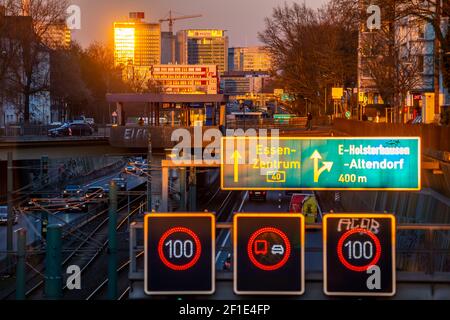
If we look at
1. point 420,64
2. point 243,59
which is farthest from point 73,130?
point 243,59

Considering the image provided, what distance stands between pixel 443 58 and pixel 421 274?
2482cm

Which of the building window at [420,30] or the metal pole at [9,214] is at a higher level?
the building window at [420,30]

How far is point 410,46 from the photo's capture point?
45.1 m

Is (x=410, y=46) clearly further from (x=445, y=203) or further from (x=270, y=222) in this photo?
(x=270, y=222)

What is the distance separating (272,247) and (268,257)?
97 millimetres

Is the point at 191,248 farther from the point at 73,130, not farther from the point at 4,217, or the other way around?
the point at 73,130

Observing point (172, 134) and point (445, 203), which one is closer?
point (445, 203)

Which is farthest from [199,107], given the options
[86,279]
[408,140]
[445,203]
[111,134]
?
[408,140]

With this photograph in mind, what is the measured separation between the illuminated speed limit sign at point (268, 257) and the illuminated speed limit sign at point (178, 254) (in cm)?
26

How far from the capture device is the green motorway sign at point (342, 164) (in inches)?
344

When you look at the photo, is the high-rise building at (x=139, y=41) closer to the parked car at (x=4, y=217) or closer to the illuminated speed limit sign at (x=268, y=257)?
the parked car at (x=4, y=217)

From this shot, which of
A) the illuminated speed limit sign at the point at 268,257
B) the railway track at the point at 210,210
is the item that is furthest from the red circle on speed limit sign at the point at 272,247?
the railway track at the point at 210,210

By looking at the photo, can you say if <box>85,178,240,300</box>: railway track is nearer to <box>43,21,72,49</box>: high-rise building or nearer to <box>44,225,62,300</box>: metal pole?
<box>44,225,62,300</box>: metal pole
